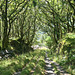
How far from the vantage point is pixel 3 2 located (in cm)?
1570

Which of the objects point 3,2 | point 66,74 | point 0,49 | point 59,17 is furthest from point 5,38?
point 66,74

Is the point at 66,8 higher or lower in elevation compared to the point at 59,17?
higher

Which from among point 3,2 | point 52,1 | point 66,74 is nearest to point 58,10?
point 52,1

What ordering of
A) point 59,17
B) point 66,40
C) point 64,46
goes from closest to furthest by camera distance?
point 66,40 < point 64,46 < point 59,17

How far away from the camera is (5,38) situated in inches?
651

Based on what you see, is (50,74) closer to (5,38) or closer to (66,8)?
(5,38)

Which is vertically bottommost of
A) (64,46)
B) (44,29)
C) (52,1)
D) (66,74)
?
(66,74)

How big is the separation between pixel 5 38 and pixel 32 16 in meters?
12.8

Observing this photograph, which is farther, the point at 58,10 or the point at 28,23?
the point at 28,23

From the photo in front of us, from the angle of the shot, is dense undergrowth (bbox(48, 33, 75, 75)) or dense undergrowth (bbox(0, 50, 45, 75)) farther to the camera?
dense undergrowth (bbox(48, 33, 75, 75))

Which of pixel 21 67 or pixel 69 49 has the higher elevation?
pixel 69 49

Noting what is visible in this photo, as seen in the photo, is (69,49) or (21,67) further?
(69,49)

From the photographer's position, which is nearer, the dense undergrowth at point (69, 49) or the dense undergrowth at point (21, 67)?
the dense undergrowth at point (21, 67)

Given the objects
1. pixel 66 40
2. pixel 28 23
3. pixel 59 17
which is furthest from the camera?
pixel 28 23
